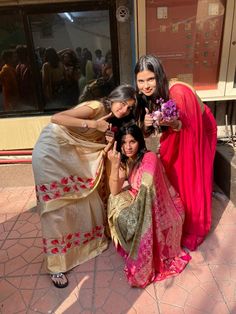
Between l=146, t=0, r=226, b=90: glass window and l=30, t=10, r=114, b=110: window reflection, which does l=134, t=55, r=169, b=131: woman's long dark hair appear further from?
l=30, t=10, r=114, b=110: window reflection

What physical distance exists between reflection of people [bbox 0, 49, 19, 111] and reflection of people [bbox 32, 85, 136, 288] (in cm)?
159

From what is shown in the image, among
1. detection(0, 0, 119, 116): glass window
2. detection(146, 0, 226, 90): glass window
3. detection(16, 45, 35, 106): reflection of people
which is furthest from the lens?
detection(16, 45, 35, 106): reflection of people

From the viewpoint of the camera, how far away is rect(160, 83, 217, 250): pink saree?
2.12 metres

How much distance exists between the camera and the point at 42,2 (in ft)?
9.62

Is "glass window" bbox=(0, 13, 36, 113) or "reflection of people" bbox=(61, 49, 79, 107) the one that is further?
"reflection of people" bbox=(61, 49, 79, 107)

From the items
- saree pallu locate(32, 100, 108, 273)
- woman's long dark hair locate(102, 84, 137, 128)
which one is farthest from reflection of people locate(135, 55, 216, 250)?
saree pallu locate(32, 100, 108, 273)

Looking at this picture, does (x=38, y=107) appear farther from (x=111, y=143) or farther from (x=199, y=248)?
(x=199, y=248)

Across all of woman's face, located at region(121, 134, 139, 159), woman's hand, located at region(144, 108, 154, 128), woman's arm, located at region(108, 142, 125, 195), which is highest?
woman's hand, located at region(144, 108, 154, 128)

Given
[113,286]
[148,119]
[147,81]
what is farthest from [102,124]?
[113,286]

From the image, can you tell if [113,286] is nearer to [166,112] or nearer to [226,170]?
[166,112]

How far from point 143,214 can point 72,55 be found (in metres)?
2.09

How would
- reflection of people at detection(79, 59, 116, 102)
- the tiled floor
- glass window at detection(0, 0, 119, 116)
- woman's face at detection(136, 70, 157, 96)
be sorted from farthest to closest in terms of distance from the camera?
reflection of people at detection(79, 59, 116, 102), glass window at detection(0, 0, 119, 116), woman's face at detection(136, 70, 157, 96), the tiled floor

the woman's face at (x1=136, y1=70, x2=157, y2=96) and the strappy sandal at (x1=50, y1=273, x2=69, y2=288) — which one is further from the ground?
the woman's face at (x1=136, y1=70, x2=157, y2=96)

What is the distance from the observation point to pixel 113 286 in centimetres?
201
